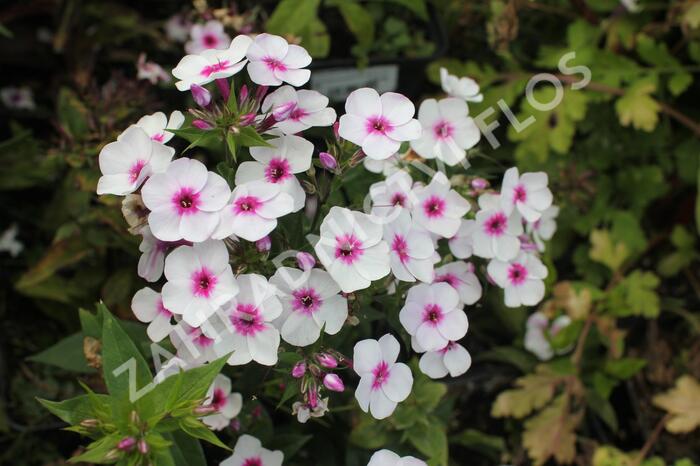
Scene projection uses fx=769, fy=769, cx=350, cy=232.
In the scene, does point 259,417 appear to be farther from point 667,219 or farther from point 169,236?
point 667,219

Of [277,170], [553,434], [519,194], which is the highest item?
[277,170]

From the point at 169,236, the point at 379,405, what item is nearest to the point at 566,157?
the point at 379,405

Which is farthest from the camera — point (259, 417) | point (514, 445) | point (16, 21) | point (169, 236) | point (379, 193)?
point (16, 21)

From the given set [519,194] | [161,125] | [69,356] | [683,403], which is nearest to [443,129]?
[519,194]

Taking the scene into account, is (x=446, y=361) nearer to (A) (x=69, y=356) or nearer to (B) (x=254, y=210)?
(B) (x=254, y=210)

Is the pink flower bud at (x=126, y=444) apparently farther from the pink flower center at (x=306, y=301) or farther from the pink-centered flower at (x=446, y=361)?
the pink-centered flower at (x=446, y=361)
